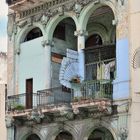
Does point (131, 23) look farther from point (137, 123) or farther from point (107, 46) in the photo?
point (137, 123)

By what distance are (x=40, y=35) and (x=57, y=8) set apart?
1.99 meters

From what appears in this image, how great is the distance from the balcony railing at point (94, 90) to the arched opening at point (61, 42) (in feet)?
7.81

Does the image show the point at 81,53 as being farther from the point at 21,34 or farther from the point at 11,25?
the point at 11,25

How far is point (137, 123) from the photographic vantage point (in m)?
20.3

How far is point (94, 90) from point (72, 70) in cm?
172

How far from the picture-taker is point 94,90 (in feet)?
71.7

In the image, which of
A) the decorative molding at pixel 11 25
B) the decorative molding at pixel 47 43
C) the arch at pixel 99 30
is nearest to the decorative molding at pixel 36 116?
the decorative molding at pixel 47 43

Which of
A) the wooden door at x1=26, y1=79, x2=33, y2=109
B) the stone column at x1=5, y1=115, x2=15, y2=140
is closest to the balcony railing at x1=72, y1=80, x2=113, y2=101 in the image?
the wooden door at x1=26, y1=79, x2=33, y2=109

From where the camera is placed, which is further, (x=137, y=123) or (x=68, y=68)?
(x=68, y=68)

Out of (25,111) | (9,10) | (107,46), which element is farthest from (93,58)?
(9,10)

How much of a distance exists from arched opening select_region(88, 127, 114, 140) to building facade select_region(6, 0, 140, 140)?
0.13 ft

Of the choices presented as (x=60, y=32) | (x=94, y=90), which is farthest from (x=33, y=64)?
(x=94, y=90)

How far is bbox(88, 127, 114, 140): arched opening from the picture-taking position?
22317 millimetres

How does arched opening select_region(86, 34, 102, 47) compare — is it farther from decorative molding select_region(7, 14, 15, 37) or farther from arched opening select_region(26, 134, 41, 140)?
arched opening select_region(26, 134, 41, 140)
